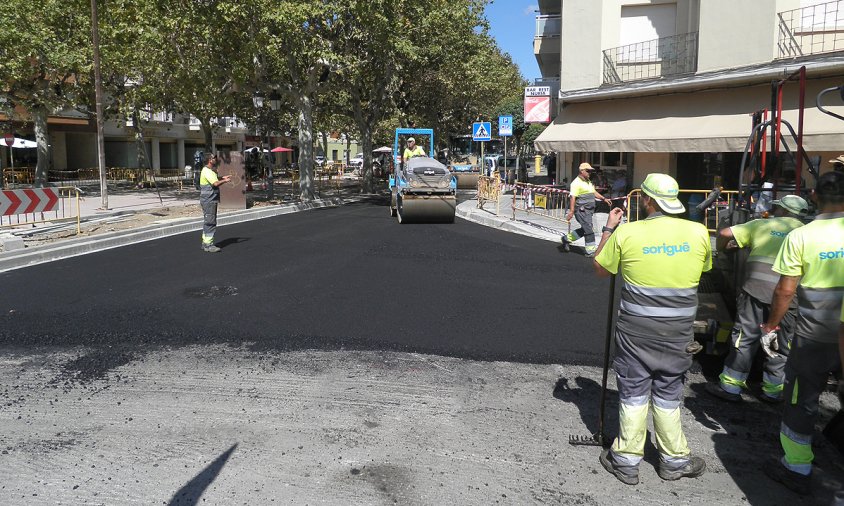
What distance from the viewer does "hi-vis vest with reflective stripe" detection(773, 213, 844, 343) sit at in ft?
11.8

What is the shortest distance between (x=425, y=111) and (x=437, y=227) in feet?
63.4

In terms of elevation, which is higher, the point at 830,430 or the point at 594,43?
the point at 594,43

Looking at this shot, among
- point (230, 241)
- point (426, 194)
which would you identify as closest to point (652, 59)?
point (426, 194)

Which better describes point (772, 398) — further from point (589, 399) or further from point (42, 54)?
point (42, 54)

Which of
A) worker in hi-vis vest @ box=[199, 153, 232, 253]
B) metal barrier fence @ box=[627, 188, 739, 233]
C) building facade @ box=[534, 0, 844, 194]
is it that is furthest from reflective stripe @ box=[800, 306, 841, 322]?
building facade @ box=[534, 0, 844, 194]

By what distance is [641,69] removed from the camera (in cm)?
1822

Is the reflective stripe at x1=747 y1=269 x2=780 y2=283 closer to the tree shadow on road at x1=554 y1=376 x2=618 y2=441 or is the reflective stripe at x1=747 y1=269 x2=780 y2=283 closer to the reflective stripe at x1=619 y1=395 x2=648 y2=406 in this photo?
the tree shadow on road at x1=554 y1=376 x2=618 y2=441

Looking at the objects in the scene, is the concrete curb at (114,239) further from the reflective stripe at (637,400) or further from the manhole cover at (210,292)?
the reflective stripe at (637,400)

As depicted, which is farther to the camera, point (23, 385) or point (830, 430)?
point (23, 385)

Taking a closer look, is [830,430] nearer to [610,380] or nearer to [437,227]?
[610,380]

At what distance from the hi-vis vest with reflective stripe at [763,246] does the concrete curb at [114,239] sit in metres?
10.4

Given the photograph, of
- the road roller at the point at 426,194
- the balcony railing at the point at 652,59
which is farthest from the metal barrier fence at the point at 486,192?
the balcony railing at the point at 652,59

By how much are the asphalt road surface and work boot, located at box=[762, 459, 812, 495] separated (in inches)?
2.1

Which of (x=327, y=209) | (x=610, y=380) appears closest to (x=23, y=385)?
(x=610, y=380)
